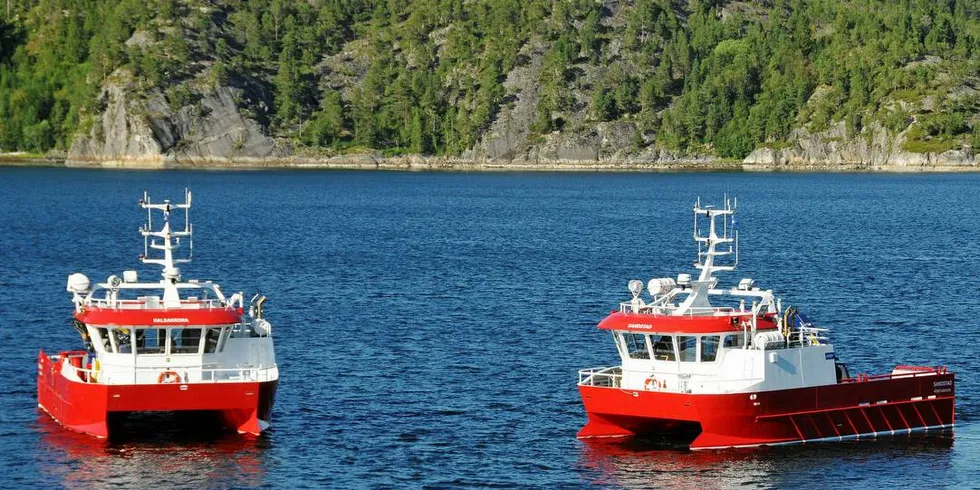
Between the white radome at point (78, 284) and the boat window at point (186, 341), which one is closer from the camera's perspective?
the boat window at point (186, 341)

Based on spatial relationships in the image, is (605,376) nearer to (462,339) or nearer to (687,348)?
(687,348)

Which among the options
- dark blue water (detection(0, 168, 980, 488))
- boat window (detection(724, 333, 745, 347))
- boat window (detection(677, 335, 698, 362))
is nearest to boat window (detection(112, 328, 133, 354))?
dark blue water (detection(0, 168, 980, 488))

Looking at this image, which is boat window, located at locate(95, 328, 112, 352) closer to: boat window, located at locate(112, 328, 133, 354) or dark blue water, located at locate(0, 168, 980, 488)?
boat window, located at locate(112, 328, 133, 354)

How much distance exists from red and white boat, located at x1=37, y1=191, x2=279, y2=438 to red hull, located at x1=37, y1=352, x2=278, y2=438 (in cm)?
3

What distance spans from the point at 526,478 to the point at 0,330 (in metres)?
37.7

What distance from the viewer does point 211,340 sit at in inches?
2068

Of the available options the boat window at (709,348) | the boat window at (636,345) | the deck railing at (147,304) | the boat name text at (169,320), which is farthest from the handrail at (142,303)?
the boat window at (709,348)

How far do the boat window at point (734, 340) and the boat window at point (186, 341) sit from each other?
17.1m

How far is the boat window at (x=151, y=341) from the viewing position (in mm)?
51906

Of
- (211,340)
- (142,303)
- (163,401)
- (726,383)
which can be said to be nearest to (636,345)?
(726,383)

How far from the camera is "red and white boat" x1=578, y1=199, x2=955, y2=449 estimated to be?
50.3 meters

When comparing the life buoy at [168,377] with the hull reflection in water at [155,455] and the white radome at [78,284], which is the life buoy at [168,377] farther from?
the white radome at [78,284]

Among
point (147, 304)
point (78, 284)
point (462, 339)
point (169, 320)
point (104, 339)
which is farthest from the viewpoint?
point (462, 339)

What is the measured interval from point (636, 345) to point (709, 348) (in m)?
2.51
